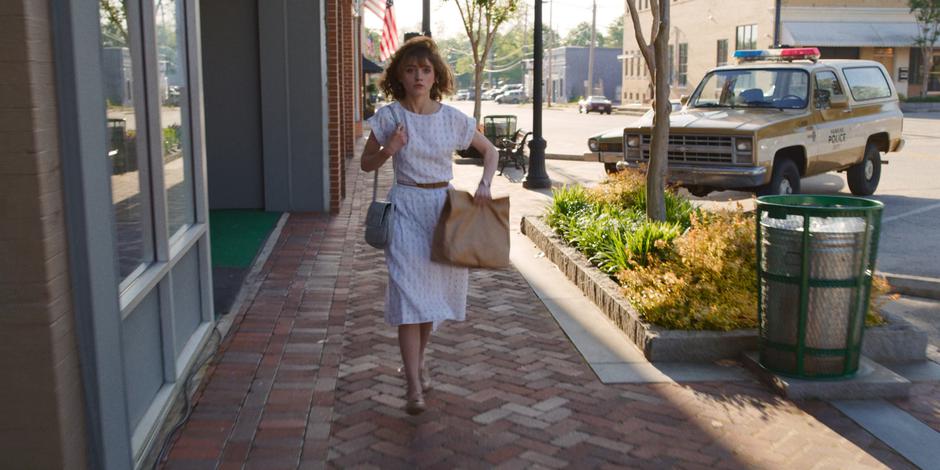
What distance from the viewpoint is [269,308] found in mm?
6738

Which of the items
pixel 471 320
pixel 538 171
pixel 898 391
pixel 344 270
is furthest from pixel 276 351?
pixel 538 171

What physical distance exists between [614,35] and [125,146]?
174 meters

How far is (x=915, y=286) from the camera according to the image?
25.7ft

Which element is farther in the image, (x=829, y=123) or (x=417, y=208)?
(x=829, y=123)

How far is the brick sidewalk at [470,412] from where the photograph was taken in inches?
171

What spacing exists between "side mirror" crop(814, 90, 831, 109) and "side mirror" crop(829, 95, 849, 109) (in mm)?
54

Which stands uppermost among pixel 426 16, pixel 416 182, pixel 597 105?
pixel 426 16

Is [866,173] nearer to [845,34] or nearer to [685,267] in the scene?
[685,267]

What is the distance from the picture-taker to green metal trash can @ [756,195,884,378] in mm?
5023

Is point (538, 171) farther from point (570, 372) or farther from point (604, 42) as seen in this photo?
point (604, 42)

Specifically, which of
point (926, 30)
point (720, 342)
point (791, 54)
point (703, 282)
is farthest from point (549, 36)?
point (720, 342)

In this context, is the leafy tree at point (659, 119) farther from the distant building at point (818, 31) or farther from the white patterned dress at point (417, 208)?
the distant building at point (818, 31)

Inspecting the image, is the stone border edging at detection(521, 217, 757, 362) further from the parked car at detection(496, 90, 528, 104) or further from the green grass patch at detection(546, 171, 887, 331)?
the parked car at detection(496, 90, 528, 104)

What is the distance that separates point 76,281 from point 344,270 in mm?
5013
